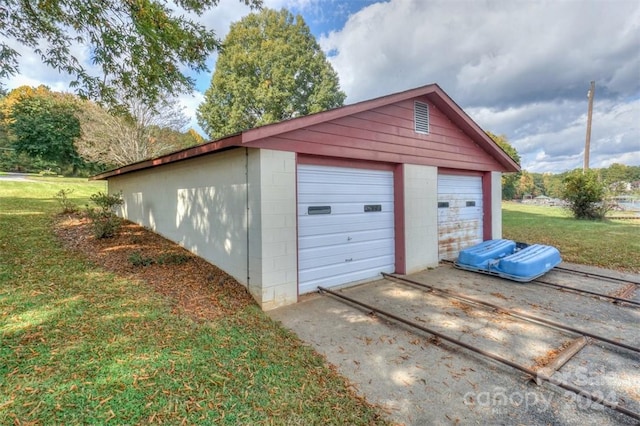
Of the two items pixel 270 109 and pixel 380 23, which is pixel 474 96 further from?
pixel 270 109

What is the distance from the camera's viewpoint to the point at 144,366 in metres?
2.69

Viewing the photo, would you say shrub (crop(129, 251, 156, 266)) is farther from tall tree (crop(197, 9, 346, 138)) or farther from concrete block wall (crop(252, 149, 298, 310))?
tall tree (crop(197, 9, 346, 138))

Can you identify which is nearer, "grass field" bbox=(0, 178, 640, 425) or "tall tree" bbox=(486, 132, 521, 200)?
"grass field" bbox=(0, 178, 640, 425)

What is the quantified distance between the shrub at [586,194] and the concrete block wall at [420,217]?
13753mm

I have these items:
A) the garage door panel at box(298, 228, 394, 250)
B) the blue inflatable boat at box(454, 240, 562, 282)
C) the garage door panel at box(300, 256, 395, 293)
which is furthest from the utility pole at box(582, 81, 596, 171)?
the garage door panel at box(300, 256, 395, 293)

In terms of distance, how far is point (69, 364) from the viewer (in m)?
2.63

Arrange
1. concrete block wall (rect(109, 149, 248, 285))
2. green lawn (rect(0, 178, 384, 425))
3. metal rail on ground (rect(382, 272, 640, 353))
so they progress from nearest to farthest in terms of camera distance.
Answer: green lawn (rect(0, 178, 384, 425)), metal rail on ground (rect(382, 272, 640, 353)), concrete block wall (rect(109, 149, 248, 285))

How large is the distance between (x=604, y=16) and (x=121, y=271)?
1395 centimetres

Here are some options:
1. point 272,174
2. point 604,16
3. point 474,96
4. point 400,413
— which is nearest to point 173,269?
point 272,174

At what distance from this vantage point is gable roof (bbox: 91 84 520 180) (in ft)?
13.6

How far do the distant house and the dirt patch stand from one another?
26cm

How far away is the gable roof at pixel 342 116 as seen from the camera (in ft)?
13.6

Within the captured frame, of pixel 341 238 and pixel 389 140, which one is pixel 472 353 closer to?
pixel 341 238

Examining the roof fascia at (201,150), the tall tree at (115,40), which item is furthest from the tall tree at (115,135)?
the tall tree at (115,40)
